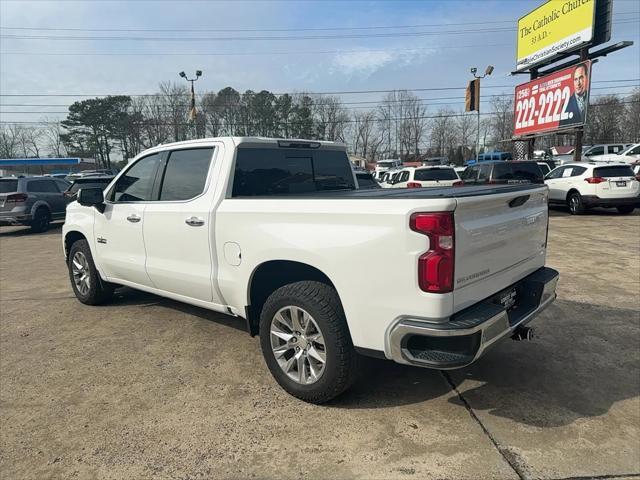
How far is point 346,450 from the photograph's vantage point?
278 cm

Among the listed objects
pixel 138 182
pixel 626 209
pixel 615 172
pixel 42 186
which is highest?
pixel 138 182

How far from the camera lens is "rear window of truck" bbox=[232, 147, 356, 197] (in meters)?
3.96

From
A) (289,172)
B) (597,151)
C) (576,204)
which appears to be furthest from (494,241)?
(597,151)

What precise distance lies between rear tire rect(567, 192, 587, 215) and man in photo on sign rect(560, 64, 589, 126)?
23.4 feet

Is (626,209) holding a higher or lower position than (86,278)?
lower

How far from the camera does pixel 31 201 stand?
14.3 meters

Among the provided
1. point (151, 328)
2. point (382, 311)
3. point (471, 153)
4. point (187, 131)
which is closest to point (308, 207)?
point (382, 311)

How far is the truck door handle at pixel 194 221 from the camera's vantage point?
3857 mm

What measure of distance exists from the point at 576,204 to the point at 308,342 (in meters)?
14.4

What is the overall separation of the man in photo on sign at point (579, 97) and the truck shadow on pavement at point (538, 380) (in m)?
18.7

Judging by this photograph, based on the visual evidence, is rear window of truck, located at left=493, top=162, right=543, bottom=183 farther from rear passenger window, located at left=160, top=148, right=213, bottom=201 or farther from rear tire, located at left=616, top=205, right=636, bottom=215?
rear passenger window, located at left=160, top=148, right=213, bottom=201

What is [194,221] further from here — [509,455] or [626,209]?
[626,209]

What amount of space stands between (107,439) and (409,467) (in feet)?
6.27

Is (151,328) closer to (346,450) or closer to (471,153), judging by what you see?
(346,450)
